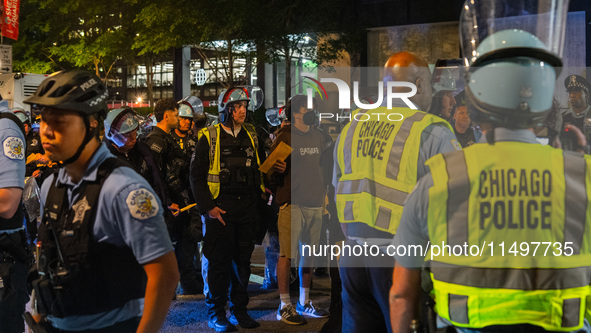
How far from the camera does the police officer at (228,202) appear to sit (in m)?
7.21

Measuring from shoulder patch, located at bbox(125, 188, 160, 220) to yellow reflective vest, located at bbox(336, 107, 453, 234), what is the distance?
170 cm

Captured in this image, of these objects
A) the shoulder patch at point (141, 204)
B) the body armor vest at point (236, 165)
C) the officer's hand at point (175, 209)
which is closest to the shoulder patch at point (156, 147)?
the officer's hand at point (175, 209)

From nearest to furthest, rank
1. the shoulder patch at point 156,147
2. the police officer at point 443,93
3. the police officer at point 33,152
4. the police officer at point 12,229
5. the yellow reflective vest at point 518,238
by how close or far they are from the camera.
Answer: the yellow reflective vest at point 518,238
the police officer at point 12,229
the police officer at point 443,93
the shoulder patch at point 156,147
the police officer at point 33,152

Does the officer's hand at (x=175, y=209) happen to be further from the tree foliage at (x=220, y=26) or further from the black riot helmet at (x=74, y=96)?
the tree foliage at (x=220, y=26)

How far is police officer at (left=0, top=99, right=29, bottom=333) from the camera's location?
4.13m

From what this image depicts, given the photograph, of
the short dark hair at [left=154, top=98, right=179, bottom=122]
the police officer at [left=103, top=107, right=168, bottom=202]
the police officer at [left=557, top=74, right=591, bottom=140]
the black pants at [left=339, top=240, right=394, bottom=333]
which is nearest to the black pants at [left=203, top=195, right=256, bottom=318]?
the police officer at [left=103, top=107, right=168, bottom=202]

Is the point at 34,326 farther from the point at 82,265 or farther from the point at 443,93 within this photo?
the point at 443,93

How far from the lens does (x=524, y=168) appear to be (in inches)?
97.4

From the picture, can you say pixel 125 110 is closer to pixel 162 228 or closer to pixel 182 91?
pixel 162 228

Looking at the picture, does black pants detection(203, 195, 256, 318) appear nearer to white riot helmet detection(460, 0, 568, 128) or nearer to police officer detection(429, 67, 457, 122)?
police officer detection(429, 67, 457, 122)

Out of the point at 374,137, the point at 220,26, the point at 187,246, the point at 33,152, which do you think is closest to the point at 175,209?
the point at 187,246

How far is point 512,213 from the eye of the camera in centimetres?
246

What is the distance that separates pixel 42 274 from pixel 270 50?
22317mm

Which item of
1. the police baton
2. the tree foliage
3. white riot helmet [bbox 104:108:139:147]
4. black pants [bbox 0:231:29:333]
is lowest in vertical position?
black pants [bbox 0:231:29:333]
